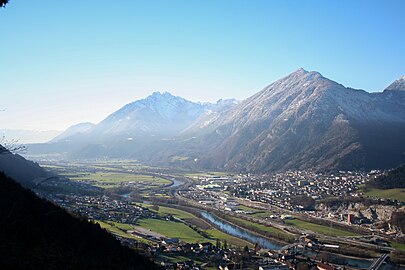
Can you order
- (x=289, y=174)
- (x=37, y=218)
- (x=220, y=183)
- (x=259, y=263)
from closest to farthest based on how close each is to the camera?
1. (x=37, y=218)
2. (x=259, y=263)
3. (x=220, y=183)
4. (x=289, y=174)

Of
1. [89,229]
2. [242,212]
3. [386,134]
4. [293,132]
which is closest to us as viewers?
[89,229]

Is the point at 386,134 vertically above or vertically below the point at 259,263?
above

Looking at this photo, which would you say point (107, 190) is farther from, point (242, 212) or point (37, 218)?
point (37, 218)

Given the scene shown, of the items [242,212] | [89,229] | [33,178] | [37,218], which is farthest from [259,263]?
[33,178]

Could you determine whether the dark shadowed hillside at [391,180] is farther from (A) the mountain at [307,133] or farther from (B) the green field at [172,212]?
(B) the green field at [172,212]

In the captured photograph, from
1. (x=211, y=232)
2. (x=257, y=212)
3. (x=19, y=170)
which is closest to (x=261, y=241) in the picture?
(x=211, y=232)

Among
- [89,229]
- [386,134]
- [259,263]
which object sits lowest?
[259,263]
